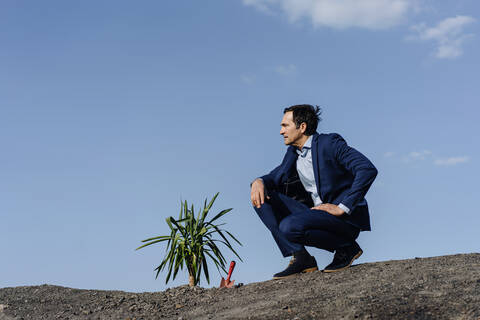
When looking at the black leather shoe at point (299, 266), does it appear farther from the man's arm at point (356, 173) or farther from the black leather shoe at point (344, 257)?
the man's arm at point (356, 173)

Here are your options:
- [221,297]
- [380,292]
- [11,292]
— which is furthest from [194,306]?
[11,292]

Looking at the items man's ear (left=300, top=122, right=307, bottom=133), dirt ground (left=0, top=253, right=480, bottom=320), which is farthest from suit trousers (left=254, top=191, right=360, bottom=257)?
man's ear (left=300, top=122, right=307, bottom=133)

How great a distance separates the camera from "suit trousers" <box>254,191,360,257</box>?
438 centimetres

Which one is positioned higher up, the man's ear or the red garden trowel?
the man's ear

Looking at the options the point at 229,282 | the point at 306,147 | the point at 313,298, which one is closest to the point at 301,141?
the point at 306,147

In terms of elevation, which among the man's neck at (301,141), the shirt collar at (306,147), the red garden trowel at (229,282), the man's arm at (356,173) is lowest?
the red garden trowel at (229,282)

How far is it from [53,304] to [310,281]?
2834mm

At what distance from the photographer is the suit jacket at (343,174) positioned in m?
4.28

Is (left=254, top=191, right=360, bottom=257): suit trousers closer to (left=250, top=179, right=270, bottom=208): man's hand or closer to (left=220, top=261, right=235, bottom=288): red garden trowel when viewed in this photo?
(left=250, top=179, right=270, bottom=208): man's hand

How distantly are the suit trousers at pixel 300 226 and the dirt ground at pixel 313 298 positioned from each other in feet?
0.99

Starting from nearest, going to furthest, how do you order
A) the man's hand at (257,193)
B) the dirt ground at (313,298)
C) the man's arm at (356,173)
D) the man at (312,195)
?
the dirt ground at (313,298)
the man's arm at (356,173)
the man at (312,195)
the man's hand at (257,193)

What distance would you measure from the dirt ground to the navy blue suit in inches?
14.4

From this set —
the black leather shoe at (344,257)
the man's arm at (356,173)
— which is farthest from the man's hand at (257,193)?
the black leather shoe at (344,257)

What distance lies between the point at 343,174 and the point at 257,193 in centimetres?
79
